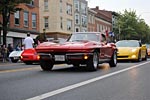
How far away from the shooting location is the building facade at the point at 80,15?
2630 inches

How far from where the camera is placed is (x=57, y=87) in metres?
8.23

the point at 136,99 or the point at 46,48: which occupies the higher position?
the point at 46,48

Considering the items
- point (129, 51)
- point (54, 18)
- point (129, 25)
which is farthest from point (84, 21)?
point (129, 51)

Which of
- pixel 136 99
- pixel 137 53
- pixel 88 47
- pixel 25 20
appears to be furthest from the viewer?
pixel 25 20

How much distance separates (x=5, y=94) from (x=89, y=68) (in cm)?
565

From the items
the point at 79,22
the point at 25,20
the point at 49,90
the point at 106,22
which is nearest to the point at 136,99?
the point at 49,90

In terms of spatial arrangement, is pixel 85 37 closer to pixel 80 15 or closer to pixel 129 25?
pixel 80 15

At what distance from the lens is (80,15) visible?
68.2 m

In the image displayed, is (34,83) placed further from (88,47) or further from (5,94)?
(88,47)

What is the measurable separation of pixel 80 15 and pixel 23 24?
23.6 m

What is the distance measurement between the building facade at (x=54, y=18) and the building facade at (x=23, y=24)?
8.67 m

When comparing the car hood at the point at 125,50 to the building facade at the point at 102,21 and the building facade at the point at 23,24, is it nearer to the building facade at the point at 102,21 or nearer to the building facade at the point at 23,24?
the building facade at the point at 23,24

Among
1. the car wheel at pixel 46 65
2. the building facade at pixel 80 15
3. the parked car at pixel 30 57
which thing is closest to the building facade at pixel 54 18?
the building facade at pixel 80 15

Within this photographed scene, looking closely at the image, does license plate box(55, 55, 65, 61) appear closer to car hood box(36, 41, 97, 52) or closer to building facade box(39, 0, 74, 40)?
car hood box(36, 41, 97, 52)
